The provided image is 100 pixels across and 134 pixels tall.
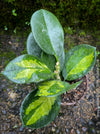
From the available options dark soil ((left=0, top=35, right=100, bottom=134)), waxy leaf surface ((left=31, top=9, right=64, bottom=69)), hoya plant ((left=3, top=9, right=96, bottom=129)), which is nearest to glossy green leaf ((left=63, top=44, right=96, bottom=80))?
hoya plant ((left=3, top=9, right=96, bottom=129))

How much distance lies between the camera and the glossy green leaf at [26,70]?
2.32 ft

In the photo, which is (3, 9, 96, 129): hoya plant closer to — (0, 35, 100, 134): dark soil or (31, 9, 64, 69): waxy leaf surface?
(31, 9, 64, 69): waxy leaf surface

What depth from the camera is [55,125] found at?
1241mm

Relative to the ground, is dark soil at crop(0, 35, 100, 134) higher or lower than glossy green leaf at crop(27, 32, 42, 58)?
lower

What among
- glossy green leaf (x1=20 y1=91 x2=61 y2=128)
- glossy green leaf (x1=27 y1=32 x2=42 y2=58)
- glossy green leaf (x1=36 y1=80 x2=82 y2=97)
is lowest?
glossy green leaf (x1=20 y1=91 x2=61 y2=128)

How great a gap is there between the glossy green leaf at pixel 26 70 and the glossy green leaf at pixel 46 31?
11 cm

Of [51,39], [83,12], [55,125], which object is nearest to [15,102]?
[55,125]

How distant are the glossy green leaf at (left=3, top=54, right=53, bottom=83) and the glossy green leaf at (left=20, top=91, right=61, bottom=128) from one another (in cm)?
13

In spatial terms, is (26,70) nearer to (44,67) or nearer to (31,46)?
(44,67)

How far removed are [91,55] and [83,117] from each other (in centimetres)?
68

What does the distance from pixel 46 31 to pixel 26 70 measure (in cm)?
26

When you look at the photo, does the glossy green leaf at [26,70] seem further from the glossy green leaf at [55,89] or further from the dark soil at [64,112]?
the dark soil at [64,112]

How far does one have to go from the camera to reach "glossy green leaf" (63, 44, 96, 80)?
32.5 inches

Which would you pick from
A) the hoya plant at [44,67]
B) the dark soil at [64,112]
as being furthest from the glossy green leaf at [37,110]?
the dark soil at [64,112]
